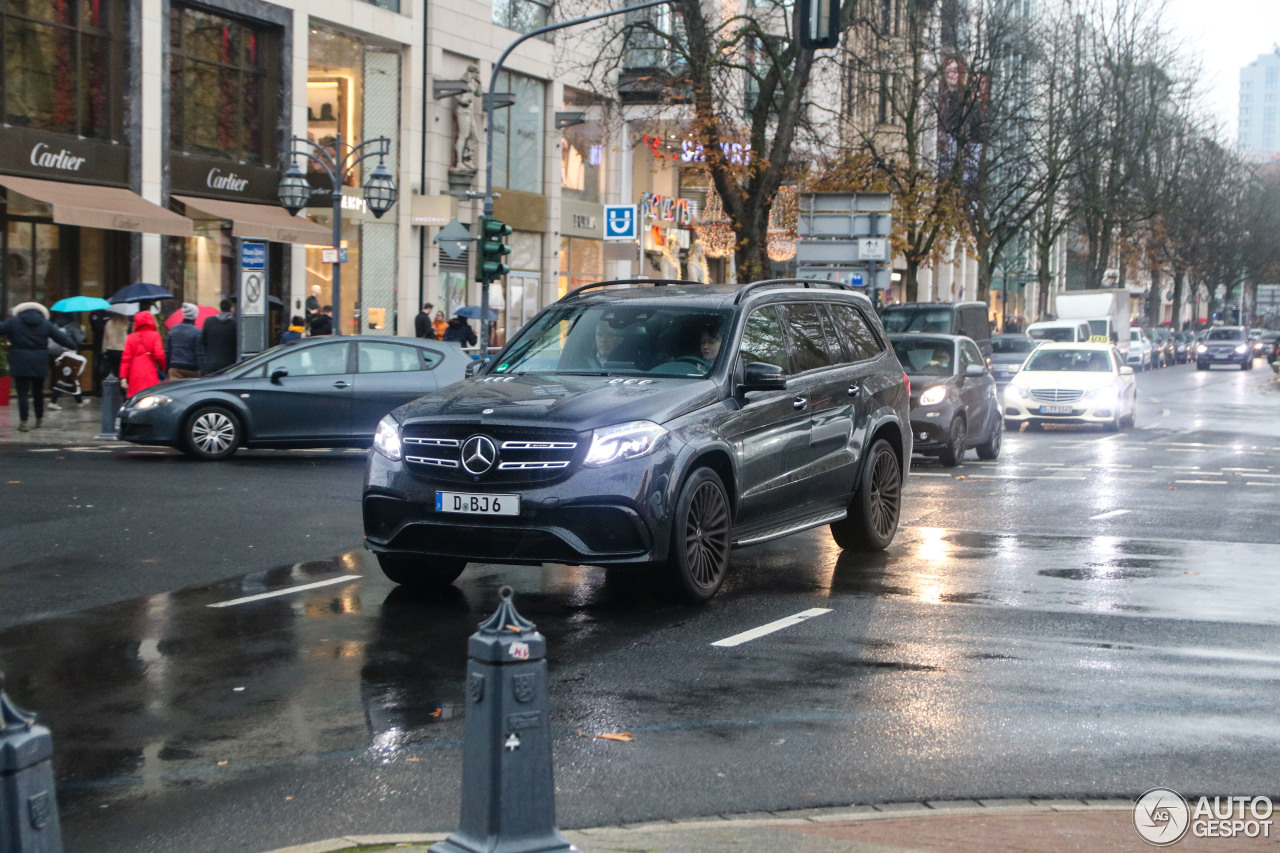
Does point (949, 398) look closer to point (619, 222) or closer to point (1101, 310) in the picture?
point (619, 222)

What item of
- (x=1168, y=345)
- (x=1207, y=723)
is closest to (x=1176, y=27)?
(x=1168, y=345)

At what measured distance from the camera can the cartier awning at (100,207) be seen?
82.5 ft

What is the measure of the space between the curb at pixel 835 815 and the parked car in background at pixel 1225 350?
225 feet

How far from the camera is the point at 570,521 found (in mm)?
8086

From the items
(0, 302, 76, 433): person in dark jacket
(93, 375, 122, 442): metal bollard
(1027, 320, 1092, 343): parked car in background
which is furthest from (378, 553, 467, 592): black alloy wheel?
(1027, 320, 1092, 343): parked car in background

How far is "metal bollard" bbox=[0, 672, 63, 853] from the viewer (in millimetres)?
3105

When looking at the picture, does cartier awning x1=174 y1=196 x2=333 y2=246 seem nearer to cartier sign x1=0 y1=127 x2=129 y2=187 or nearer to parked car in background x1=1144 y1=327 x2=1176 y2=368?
cartier sign x1=0 y1=127 x2=129 y2=187

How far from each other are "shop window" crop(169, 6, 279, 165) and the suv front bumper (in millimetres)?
23006

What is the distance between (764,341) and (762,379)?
0.77m

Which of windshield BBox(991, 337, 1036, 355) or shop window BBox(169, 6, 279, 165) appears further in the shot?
windshield BBox(991, 337, 1036, 355)

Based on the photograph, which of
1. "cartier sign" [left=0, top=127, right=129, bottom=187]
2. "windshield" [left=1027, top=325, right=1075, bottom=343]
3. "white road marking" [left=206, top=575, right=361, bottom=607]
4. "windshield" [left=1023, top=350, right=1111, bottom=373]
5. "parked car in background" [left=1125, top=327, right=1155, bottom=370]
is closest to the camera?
"white road marking" [left=206, top=575, right=361, bottom=607]

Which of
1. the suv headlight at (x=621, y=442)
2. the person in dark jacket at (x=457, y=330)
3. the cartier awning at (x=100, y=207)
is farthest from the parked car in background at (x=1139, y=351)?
the suv headlight at (x=621, y=442)

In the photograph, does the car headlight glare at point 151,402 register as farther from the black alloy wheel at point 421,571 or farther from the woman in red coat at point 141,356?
the black alloy wheel at point 421,571

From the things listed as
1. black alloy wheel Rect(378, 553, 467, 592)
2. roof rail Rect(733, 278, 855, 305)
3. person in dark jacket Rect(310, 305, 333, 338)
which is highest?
roof rail Rect(733, 278, 855, 305)
